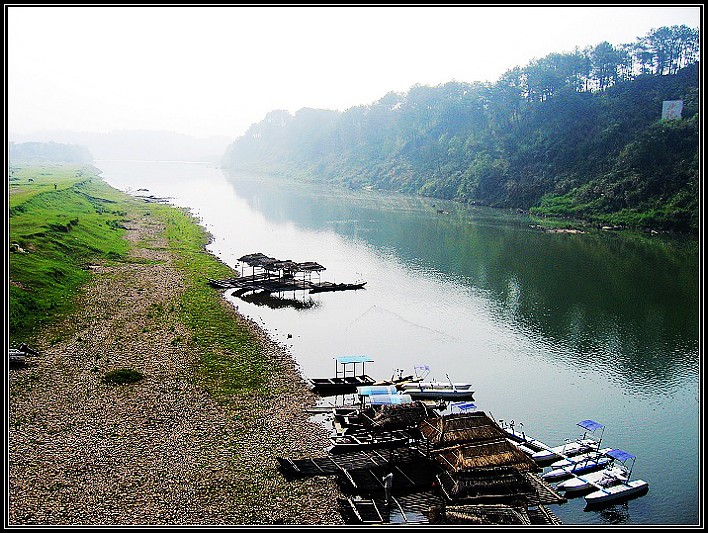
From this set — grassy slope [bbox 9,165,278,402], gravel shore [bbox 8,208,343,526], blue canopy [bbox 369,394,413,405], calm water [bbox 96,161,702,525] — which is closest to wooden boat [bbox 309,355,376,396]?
gravel shore [bbox 8,208,343,526]

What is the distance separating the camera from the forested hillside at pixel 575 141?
8888cm

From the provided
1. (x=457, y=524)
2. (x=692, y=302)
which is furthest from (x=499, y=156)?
(x=457, y=524)

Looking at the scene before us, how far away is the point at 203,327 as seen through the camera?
39.2m

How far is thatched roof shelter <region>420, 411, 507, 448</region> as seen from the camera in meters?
22.7

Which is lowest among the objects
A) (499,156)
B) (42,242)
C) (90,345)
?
(90,345)

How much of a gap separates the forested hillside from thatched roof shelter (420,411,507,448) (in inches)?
2586

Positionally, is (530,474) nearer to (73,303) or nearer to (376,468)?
(376,468)

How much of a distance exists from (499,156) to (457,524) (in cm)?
11606

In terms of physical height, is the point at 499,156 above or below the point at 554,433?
above

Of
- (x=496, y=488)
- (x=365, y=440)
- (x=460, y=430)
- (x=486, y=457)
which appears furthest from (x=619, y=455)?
(x=365, y=440)

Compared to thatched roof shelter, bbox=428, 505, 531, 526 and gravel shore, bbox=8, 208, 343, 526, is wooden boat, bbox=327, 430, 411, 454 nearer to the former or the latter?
gravel shore, bbox=8, 208, 343, 526

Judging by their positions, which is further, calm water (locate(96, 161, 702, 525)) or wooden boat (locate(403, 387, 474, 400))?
wooden boat (locate(403, 387, 474, 400))

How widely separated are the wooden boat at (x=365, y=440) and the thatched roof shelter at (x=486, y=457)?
281 cm

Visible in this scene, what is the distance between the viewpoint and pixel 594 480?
22188 millimetres
